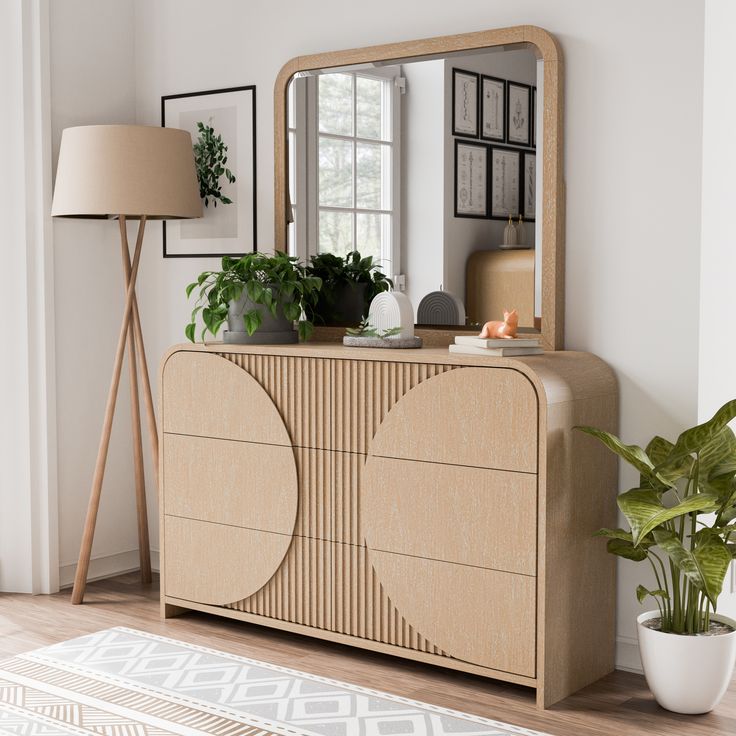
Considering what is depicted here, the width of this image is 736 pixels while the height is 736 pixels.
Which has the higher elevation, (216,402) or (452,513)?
(216,402)

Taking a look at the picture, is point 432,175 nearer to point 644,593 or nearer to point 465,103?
point 465,103

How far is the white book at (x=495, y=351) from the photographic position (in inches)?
104

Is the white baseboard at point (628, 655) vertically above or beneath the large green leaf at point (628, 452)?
beneath

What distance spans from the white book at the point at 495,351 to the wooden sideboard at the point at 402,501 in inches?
1.4

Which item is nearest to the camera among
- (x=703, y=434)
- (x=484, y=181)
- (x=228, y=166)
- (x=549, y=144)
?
(x=703, y=434)

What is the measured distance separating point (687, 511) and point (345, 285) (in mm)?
1415

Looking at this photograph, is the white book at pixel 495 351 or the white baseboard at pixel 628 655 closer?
the white book at pixel 495 351

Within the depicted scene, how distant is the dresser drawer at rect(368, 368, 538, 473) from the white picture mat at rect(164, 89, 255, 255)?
1124mm

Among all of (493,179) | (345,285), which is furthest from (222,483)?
(493,179)

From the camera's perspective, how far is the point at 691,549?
8.19 ft

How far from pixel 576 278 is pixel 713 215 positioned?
42cm

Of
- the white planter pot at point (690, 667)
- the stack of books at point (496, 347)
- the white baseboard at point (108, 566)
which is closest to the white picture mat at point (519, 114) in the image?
the stack of books at point (496, 347)

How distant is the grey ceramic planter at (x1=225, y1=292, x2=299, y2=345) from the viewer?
3.15m

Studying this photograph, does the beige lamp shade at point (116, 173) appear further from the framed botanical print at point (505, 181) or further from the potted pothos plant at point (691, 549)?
the potted pothos plant at point (691, 549)
